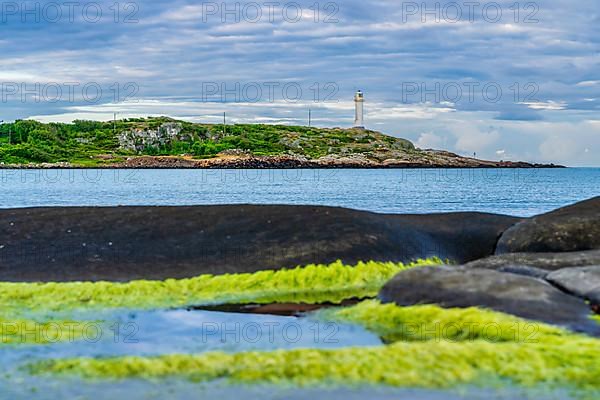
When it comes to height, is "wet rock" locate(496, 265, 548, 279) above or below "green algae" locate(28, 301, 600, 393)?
above

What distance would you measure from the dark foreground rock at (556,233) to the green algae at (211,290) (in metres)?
3.71

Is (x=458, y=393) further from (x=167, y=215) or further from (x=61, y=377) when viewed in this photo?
(x=167, y=215)

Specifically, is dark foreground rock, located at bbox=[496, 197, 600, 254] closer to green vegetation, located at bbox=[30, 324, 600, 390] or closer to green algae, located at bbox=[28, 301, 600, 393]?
green algae, located at bbox=[28, 301, 600, 393]

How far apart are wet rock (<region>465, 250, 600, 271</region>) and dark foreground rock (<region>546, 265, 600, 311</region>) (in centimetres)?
152

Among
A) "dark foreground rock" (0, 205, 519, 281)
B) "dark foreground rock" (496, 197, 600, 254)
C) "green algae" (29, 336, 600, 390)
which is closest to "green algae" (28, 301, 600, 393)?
"green algae" (29, 336, 600, 390)

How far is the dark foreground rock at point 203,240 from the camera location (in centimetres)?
1864

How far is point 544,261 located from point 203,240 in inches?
300

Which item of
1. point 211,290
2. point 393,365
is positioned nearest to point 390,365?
point 393,365

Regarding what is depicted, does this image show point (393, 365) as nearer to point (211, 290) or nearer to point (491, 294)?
point (491, 294)

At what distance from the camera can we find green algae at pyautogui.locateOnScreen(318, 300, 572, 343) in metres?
12.5

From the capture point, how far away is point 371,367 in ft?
36.5

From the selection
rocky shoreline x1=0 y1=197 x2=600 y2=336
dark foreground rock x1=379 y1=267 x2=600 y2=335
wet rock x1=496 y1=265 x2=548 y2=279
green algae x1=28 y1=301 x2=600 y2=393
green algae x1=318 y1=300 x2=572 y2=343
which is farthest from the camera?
rocky shoreline x1=0 y1=197 x2=600 y2=336

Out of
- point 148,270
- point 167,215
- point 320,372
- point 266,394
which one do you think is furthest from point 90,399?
point 167,215

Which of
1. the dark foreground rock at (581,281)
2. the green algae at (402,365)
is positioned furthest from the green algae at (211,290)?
the green algae at (402,365)
